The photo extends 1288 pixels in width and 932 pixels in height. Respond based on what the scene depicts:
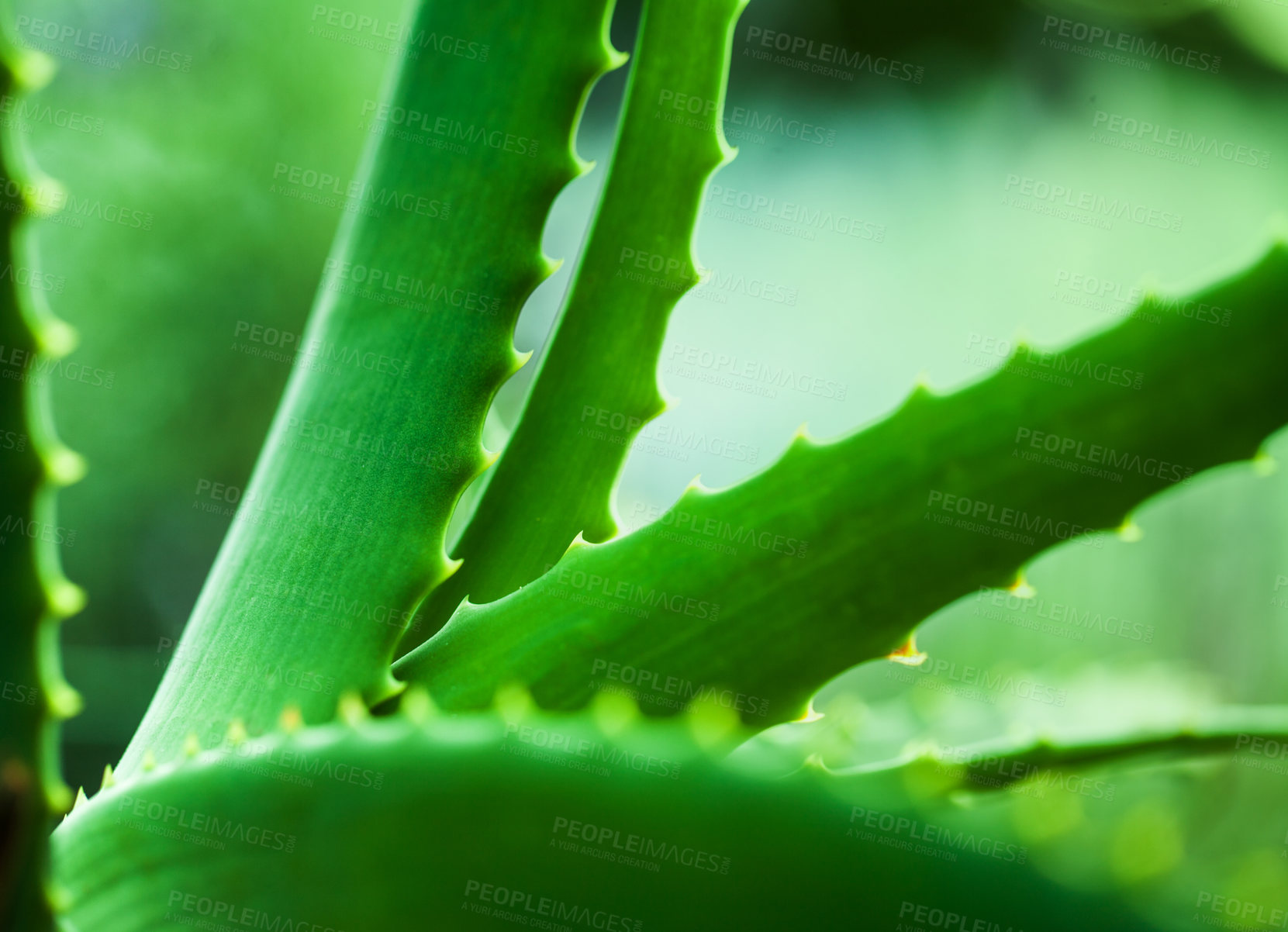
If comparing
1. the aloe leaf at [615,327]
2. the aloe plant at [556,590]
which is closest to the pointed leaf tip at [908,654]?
the aloe plant at [556,590]

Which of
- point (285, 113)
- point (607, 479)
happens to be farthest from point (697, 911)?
point (285, 113)

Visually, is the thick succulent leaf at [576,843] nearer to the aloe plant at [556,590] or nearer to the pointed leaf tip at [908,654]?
the aloe plant at [556,590]

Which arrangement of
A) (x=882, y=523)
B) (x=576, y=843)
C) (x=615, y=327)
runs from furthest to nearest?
(x=615, y=327) → (x=882, y=523) → (x=576, y=843)

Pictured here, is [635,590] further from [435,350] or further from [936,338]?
[936,338]

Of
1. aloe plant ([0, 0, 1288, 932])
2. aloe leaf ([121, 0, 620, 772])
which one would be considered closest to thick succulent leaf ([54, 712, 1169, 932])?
aloe plant ([0, 0, 1288, 932])

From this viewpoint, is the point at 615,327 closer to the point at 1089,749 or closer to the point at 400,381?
the point at 400,381

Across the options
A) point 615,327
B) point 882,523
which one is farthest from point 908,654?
point 615,327

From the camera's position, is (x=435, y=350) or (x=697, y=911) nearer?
(x=697, y=911)
